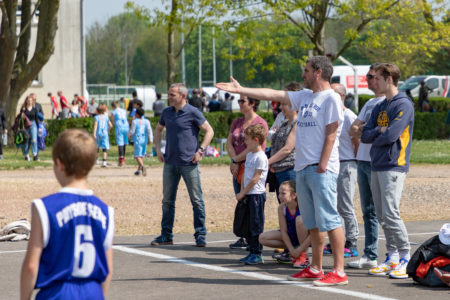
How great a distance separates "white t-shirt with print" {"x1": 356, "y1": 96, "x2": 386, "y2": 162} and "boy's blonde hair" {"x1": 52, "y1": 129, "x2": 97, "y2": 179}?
4.79 meters

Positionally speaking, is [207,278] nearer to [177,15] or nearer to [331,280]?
[331,280]

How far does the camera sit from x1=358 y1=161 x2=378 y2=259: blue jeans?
8344 mm

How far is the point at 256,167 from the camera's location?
8758 millimetres

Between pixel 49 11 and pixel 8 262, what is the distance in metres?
19.9

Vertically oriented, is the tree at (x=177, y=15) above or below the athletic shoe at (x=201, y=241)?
above

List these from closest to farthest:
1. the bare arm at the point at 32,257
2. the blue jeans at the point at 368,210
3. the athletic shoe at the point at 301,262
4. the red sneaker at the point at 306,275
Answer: the bare arm at the point at 32,257
the red sneaker at the point at 306,275
the blue jeans at the point at 368,210
the athletic shoe at the point at 301,262

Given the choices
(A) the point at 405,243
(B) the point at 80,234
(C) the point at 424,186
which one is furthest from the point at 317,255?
(C) the point at 424,186

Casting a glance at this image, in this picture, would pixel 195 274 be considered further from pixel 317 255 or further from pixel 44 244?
pixel 44 244

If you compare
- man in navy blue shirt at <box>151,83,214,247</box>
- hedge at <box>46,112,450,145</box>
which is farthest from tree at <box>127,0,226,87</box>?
man in navy blue shirt at <box>151,83,214,247</box>

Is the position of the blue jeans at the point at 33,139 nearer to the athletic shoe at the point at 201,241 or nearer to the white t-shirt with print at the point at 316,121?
the athletic shoe at the point at 201,241

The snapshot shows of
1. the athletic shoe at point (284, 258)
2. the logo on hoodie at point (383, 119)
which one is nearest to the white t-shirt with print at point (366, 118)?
the logo on hoodie at point (383, 119)

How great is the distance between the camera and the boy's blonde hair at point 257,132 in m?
8.74

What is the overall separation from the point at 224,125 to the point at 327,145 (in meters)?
22.8

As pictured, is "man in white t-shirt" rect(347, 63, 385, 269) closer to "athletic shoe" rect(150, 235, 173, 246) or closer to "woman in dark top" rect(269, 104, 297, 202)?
"woman in dark top" rect(269, 104, 297, 202)
